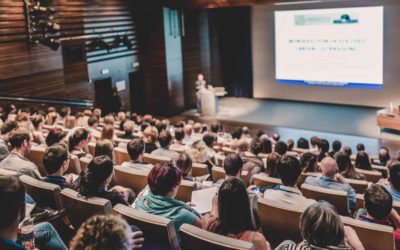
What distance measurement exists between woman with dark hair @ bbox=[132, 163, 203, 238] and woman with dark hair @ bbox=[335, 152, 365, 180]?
8.76 ft

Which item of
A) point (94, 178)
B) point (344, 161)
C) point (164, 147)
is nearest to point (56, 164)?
point (94, 178)

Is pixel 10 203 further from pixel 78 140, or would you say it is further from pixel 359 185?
pixel 359 185

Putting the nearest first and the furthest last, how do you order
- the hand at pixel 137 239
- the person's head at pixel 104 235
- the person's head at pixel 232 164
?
the person's head at pixel 104 235 < the hand at pixel 137 239 < the person's head at pixel 232 164

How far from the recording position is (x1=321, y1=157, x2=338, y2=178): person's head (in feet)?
14.6

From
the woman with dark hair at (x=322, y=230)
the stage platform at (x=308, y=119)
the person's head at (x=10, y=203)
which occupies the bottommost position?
the stage platform at (x=308, y=119)

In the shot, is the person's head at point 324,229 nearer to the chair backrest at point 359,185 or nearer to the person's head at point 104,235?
the person's head at point 104,235

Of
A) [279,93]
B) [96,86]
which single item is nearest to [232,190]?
[96,86]

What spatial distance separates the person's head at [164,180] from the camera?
317 centimetres

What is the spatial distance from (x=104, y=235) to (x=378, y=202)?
6.54 ft

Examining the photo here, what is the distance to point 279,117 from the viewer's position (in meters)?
12.5

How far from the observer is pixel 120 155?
5648 mm

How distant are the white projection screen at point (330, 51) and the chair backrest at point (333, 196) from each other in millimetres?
8320

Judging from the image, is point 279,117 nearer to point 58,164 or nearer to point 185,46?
point 185,46

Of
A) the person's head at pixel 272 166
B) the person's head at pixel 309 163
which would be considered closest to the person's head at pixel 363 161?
the person's head at pixel 309 163
